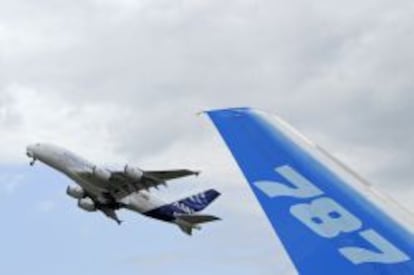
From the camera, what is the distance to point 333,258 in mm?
5910

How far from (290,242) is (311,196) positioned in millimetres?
355

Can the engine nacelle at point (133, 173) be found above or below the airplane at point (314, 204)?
above

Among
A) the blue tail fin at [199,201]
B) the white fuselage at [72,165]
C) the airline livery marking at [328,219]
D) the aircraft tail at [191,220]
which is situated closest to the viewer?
the airline livery marking at [328,219]

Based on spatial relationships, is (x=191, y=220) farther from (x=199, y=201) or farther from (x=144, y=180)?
(x=144, y=180)

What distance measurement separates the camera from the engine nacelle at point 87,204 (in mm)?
84625

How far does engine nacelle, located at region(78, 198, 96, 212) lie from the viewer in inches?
3332

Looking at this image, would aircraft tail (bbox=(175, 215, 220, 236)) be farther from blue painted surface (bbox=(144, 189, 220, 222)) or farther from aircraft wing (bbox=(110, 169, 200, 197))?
aircraft wing (bbox=(110, 169, 200, 197))

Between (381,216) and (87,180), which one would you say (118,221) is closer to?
(87,180)

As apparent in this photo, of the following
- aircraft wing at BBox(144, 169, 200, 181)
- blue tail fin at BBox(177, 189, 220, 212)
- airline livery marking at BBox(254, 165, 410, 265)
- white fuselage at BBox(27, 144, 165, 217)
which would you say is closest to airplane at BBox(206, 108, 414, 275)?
airline livery marking at BBox(254, 165, 410, 265)

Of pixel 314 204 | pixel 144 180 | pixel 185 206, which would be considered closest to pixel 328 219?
pixel 314 204

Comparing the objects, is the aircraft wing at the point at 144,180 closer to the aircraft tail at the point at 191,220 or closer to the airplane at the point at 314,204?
the aircraft tail at the point at 191,220

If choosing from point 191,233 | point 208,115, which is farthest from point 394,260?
point 191,233

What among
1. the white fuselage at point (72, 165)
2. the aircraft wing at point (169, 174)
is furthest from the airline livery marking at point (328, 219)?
the white fuselage at point (72, 165)

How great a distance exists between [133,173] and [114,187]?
3782 millimetres
